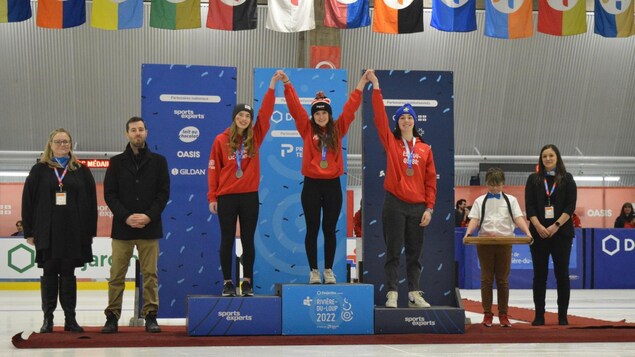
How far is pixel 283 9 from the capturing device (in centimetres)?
1430

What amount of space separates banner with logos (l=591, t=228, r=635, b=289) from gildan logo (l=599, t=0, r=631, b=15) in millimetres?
3858

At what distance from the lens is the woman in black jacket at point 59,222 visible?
22.7 ft

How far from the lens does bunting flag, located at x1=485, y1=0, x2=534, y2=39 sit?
1458cm

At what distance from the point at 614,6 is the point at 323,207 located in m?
10.2

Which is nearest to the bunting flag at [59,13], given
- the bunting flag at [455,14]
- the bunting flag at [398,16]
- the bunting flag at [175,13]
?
the bunting flag at [175,13]

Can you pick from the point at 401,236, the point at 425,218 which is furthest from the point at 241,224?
the point at 425,218

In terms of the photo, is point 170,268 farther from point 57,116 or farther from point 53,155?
point 57,116

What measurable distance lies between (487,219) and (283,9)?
750cm

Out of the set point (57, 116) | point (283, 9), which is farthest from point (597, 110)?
point (57, 116)

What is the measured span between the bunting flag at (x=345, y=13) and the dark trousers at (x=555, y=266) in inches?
277

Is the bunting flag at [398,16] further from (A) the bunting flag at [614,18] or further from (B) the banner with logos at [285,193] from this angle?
(B) the banner with logos at [285,193]

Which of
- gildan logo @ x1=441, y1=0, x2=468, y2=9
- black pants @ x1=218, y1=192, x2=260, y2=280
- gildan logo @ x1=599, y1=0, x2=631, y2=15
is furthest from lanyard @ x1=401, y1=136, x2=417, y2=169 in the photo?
gildan logo @ x1=599, y1=0, x2=631, y2=15

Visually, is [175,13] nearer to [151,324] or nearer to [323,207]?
[151,324]

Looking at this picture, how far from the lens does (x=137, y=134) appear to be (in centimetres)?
700
